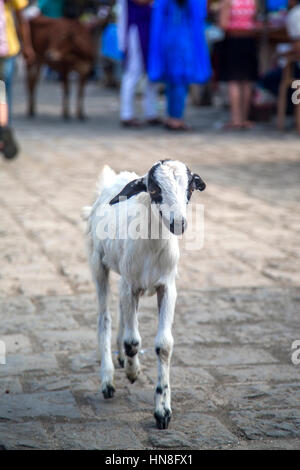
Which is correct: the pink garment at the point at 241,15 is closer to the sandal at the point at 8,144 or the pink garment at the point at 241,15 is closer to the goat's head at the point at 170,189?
the sandal at the point at 8,144

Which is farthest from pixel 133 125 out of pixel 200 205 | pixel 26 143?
pixel 200 205

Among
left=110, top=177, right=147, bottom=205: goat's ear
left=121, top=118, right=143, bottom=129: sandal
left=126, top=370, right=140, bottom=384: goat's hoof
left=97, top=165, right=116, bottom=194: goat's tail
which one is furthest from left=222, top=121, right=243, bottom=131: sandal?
left=110, top=177, right=147, bottom=205: goat's ear

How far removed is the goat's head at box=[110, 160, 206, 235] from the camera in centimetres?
326

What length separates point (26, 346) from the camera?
4375 mm

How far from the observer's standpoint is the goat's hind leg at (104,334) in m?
3.77

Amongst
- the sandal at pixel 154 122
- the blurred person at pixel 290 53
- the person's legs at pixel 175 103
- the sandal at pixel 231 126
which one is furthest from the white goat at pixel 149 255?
the sandal at pixel 154 122

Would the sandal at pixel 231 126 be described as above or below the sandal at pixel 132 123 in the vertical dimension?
above

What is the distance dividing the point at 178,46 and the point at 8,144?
4.35 m

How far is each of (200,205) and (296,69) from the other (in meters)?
6.15

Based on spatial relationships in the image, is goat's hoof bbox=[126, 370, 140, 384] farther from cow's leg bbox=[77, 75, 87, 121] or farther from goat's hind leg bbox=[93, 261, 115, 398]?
cow's leg bbox=[77, 75, 87, 121]

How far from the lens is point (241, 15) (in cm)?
1331

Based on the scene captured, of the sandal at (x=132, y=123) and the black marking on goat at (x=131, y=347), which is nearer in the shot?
the black marking on goat at (x=131, y=347)

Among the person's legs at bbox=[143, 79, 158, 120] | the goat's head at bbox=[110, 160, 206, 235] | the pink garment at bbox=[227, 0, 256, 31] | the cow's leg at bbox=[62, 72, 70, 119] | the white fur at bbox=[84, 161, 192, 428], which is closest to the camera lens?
the goat's head at bbox=[110, 160, 206, 235]

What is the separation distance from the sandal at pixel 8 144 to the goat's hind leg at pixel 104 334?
5851mm
